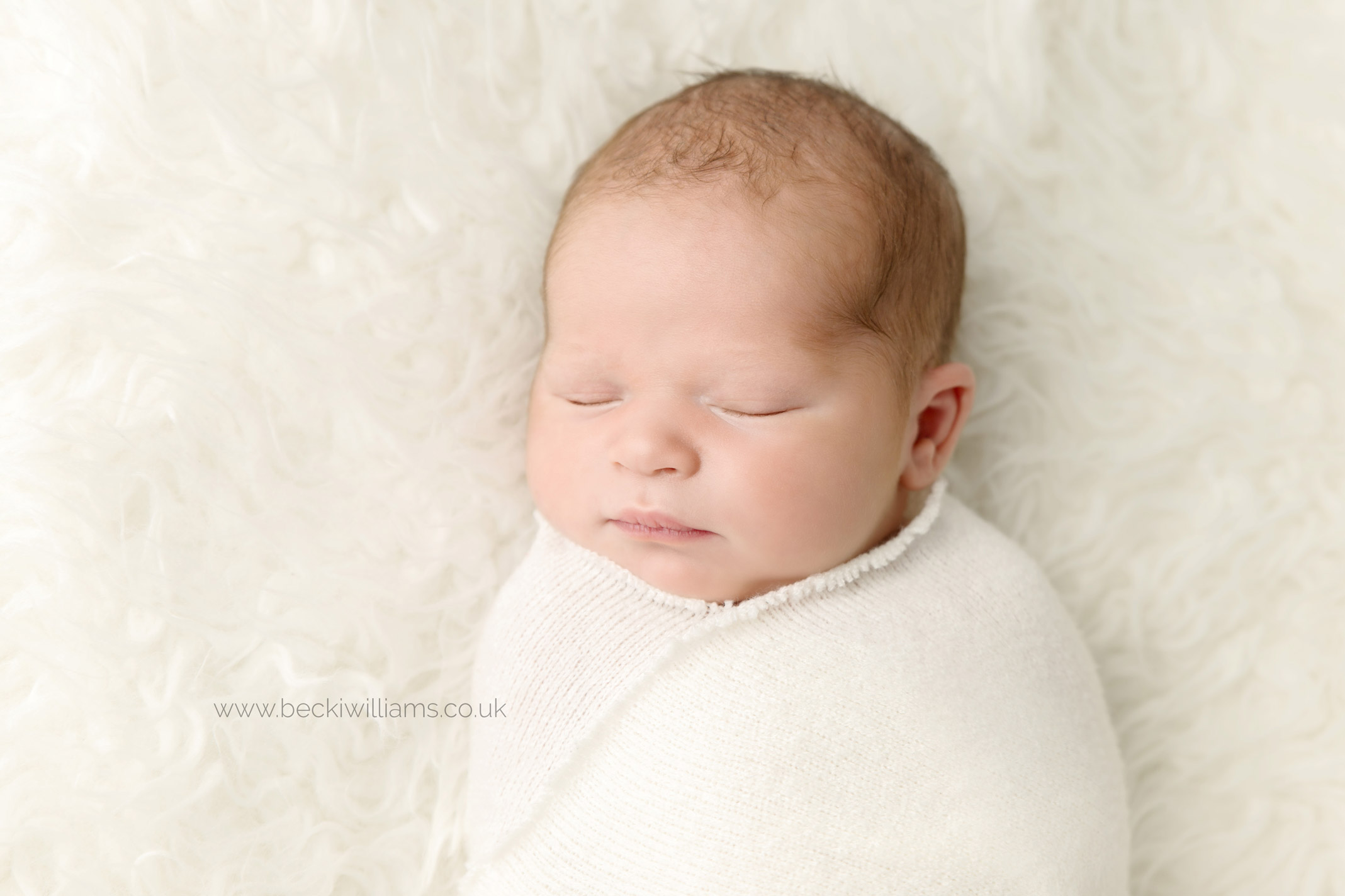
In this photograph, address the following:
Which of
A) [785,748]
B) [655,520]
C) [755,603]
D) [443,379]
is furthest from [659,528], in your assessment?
→ [443,379]

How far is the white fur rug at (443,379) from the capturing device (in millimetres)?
1467

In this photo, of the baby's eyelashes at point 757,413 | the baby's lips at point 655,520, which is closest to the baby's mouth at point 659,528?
the baby's lips at point 655,520

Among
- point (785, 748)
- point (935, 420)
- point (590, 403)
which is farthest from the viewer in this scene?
point (935, 420)

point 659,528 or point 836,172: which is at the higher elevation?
point 836,172

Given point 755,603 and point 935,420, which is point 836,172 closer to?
point 935,420

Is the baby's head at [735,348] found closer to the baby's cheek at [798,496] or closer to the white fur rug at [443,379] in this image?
the baby's cheek at [798,496]

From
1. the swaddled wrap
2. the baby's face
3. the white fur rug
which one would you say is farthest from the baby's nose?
the white fur rug

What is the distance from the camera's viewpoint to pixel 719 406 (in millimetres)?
1444

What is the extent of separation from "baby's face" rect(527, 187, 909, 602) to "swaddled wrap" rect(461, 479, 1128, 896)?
0.21 ft

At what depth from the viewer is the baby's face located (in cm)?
142

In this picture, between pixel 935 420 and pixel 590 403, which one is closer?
pixel 590 403

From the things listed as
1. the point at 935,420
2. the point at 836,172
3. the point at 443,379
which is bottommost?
the point at 443,379

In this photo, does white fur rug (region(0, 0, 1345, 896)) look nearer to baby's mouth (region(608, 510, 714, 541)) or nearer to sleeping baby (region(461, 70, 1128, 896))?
sleeping baby (region(461, 70, 1128, 896))

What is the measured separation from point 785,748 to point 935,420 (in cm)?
53
